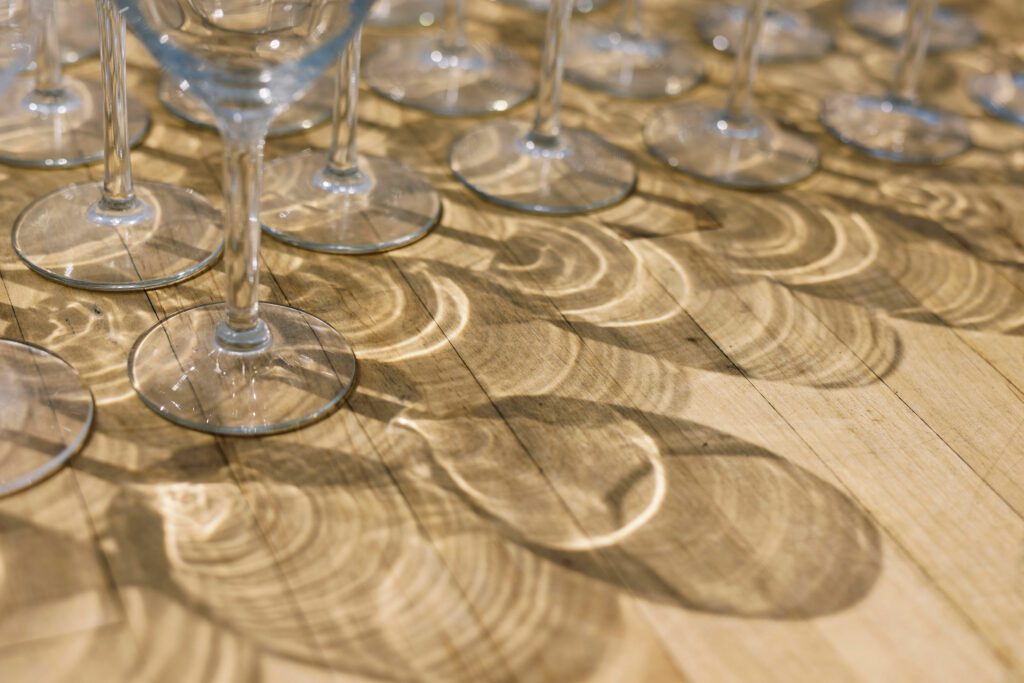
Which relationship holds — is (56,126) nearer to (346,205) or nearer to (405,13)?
(346,205)

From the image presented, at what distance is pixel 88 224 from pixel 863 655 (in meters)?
0.84

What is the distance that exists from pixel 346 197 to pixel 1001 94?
96cm

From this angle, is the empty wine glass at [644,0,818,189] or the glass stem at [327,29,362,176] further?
the empty wine glass at [644,0,818,189]

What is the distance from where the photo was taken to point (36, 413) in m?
1.08

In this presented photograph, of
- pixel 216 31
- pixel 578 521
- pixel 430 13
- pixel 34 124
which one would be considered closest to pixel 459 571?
pixel 578 521

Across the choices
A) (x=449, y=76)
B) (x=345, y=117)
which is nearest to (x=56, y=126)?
(x=345, y=117)

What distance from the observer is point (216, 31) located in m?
1.03

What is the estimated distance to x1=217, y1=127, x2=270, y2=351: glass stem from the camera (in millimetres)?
1041

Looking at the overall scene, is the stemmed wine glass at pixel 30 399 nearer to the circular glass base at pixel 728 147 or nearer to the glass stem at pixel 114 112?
the glass stem at pixel 114 112

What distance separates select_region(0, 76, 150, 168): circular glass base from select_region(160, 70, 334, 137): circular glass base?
4 centimetres

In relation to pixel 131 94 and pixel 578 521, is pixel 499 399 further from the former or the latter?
pixel 131 94

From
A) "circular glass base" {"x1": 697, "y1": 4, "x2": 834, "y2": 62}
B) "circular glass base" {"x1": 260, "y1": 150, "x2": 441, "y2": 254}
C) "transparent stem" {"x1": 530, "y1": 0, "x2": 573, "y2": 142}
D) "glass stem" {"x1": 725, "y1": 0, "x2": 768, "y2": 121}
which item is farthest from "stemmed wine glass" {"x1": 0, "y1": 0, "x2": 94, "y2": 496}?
"circular glass base" {"x1": 697, "y1": 4, "x2": 834, "y2": 62}

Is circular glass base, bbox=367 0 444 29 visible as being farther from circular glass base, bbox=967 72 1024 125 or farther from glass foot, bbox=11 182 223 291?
circular glass base, bbox=967 72 1024 125

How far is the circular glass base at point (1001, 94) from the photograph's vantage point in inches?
70.8
